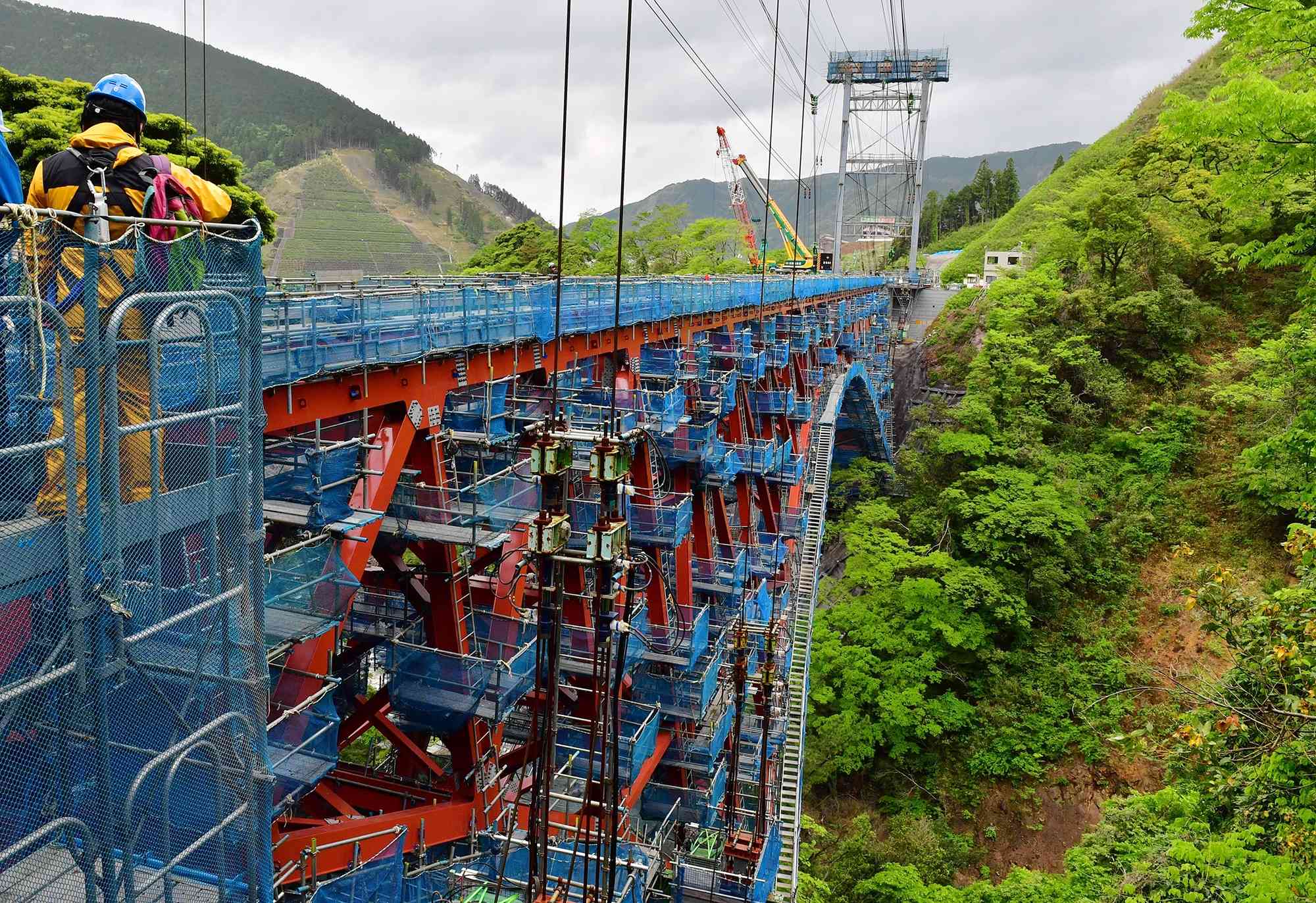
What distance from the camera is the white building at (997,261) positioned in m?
57.4

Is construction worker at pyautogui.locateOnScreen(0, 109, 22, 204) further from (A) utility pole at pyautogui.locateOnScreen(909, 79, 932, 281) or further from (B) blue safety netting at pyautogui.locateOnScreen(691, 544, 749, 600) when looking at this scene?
(A) utility pole at pyautogui.locateOnScreen(909, 79, 932, 281)

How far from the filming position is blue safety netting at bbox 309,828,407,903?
7.08m

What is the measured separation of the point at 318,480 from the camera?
691 centimetres

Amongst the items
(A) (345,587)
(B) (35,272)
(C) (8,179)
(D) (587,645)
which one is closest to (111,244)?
(B) (35,272)

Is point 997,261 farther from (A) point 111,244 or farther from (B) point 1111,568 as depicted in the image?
(A) point 111,244

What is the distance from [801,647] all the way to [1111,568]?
10.1 meters

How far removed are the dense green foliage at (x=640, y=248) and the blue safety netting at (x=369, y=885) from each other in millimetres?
43749

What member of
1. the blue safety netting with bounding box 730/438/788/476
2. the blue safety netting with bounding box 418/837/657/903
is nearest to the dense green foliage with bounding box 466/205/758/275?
the blue safety netting with bounding box 730/438/788/476

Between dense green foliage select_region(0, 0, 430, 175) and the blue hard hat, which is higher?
dense green foliage select_region(0, 0, 430, 175)

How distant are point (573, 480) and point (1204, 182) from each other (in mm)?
31450

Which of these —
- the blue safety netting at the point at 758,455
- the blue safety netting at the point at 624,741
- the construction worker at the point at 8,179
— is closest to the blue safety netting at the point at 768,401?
the blue safety netting at the point at 758,455

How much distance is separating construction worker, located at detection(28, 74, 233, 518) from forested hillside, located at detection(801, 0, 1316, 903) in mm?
8806

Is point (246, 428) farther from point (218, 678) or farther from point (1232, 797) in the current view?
point (1232, 797)

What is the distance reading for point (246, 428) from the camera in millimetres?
4688
